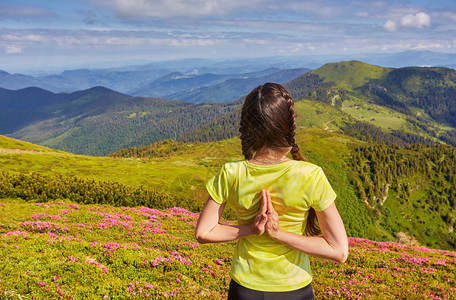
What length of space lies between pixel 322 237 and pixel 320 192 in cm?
81

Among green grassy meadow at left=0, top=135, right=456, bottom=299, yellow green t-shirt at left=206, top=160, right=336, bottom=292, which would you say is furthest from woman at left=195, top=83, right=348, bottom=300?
green grassy meadow at left=0, top=135, right=456, bottom=299

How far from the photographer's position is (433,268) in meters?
16.1

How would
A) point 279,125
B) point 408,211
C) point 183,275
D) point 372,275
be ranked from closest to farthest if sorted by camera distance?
point 279,125 → point 183,275 → point 372,275 → point 408,211

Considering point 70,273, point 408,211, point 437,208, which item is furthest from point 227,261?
point 437,208

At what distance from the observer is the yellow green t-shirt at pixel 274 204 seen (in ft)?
12.2

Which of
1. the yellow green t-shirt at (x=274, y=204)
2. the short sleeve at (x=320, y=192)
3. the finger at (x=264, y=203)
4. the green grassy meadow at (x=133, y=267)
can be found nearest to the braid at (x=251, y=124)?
the yellow green t-shirt at (x=274, y=204)

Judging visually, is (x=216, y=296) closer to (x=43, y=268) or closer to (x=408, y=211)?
(x=43, y=268)

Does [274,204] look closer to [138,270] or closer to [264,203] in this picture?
[264,203]

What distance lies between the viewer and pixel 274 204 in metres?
3.87

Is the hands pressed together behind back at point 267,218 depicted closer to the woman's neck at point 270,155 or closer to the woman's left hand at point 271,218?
the woman's left hand at point 271,218

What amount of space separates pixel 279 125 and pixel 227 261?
12902 millimetres

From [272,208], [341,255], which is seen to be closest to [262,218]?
[272,208]

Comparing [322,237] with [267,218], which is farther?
[322,237]

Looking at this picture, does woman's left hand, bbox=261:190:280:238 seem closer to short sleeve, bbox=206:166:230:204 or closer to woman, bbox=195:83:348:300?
woman, bbox=195:83:348:300
